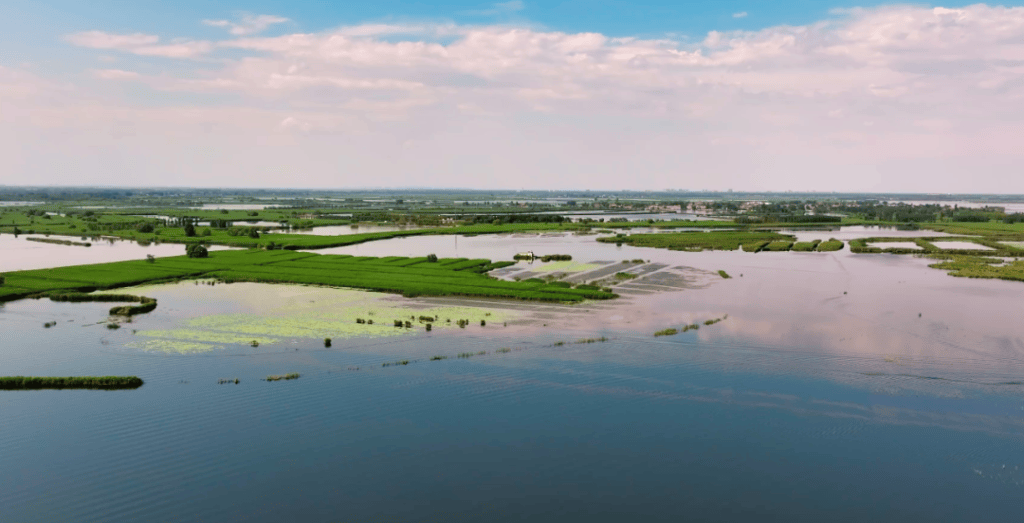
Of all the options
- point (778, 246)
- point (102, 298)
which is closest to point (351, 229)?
point (102, 298)

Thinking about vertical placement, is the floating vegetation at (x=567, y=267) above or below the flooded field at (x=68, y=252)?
below

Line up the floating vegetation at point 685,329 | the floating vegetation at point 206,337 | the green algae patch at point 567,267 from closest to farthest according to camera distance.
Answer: the floating vegetation at point 206,337
the floating vegetation at point 685,329
the green algae patch at point 567,267

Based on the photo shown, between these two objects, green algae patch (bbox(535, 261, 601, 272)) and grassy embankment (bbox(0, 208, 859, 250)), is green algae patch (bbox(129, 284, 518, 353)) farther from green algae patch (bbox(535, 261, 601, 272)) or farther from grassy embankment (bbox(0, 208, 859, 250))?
grassy embankment (bbox(0, 208, 859, 250))

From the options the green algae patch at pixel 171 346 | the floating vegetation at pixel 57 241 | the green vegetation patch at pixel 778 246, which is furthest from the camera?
the green vegetation patch at pixel 778 246

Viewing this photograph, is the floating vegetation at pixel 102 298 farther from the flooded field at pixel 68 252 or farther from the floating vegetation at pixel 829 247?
the floating vegetation at pixel 829 247

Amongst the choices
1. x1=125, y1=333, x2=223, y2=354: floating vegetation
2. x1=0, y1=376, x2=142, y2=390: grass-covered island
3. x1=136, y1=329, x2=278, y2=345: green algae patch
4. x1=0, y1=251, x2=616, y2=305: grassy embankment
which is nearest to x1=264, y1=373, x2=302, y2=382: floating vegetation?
x1=0, y1=376, x2=142, y2=390: grass-covered island

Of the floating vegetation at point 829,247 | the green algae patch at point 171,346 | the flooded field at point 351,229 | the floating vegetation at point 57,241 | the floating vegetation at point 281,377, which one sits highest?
the flooded field at point 351,229

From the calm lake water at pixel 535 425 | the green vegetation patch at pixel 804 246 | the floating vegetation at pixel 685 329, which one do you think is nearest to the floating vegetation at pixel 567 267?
the calm lake water at pixel 535 425

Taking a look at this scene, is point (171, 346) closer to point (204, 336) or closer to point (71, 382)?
point (204, 336)
